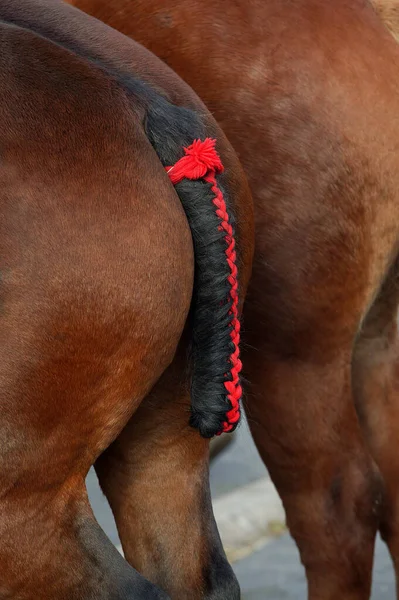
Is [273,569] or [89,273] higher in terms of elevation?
[89,273]

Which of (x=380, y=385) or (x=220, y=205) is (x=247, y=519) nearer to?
(x=380, y=385)

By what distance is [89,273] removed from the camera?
1.54 m

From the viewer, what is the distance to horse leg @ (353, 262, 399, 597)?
2492 mm

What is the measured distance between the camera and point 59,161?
1.57m

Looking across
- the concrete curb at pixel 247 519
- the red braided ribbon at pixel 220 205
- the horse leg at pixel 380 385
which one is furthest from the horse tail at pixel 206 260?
the concrete curb at pixel 247 519

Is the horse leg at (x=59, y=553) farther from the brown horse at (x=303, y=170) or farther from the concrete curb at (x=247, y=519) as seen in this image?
the concrete curb at (x=247, y=519)

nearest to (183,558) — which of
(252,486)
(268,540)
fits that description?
(268,540)

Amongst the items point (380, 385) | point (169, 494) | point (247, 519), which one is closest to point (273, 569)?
point (247, 519)

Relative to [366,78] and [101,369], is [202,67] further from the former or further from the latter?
[101,369]

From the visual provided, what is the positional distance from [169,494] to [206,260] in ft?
1.44

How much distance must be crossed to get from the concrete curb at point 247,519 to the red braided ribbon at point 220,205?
1705 mm

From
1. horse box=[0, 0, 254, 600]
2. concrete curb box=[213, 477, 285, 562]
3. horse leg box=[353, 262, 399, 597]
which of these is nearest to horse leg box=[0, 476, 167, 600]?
horse box=[0, 0, 254, 600]

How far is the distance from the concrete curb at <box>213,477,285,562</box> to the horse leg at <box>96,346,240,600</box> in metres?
1.47

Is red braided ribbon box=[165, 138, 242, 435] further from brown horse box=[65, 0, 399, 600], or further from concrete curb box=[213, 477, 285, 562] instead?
concrete curb box=[213, 477, 285, 562]
